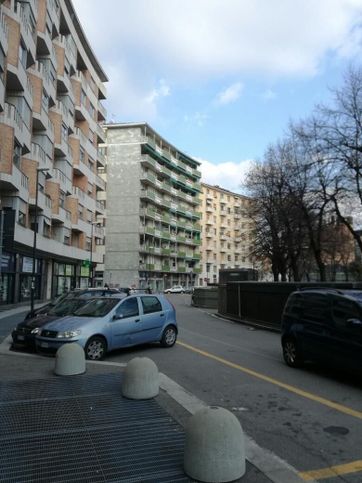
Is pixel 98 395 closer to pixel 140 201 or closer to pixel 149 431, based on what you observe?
pixel 149 431

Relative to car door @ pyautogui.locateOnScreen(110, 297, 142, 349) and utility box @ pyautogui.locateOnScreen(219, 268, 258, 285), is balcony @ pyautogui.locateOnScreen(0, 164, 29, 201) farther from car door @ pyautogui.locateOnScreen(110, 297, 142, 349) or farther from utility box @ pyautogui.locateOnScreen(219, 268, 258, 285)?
utility box @ pyautogui.locateOnScreen(219, 268, 258, 285)

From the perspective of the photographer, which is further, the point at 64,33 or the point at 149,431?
the point at 64,33

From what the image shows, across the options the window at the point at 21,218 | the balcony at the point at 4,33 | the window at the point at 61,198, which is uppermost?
the balcony at the point at 4,33

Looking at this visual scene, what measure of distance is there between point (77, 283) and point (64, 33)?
25403mm

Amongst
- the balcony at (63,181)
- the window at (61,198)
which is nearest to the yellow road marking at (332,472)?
the balcony at (63,181)

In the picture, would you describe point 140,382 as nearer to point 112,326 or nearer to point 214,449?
point 214,449

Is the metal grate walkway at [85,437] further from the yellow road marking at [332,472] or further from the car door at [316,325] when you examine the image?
the car door at [316,325]

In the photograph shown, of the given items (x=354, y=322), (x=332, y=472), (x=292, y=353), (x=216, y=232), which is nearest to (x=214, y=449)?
(x=332, y=472)

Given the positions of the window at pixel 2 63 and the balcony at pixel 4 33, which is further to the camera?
the window at pixel 2 63

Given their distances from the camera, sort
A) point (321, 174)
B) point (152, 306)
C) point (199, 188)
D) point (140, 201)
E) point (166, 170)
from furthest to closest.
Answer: point (199, 188) → point (166, 170) → point (140, 201) → point (321, 174) → point (152, 306)

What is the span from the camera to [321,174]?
27.2m

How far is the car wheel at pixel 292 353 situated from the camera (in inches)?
390

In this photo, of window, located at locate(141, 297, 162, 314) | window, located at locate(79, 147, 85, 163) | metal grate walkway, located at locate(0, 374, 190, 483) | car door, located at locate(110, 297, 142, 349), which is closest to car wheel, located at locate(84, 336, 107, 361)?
car door, located at locate(110, 297, 142, 349)

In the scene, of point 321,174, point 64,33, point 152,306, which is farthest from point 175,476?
point 64,33
